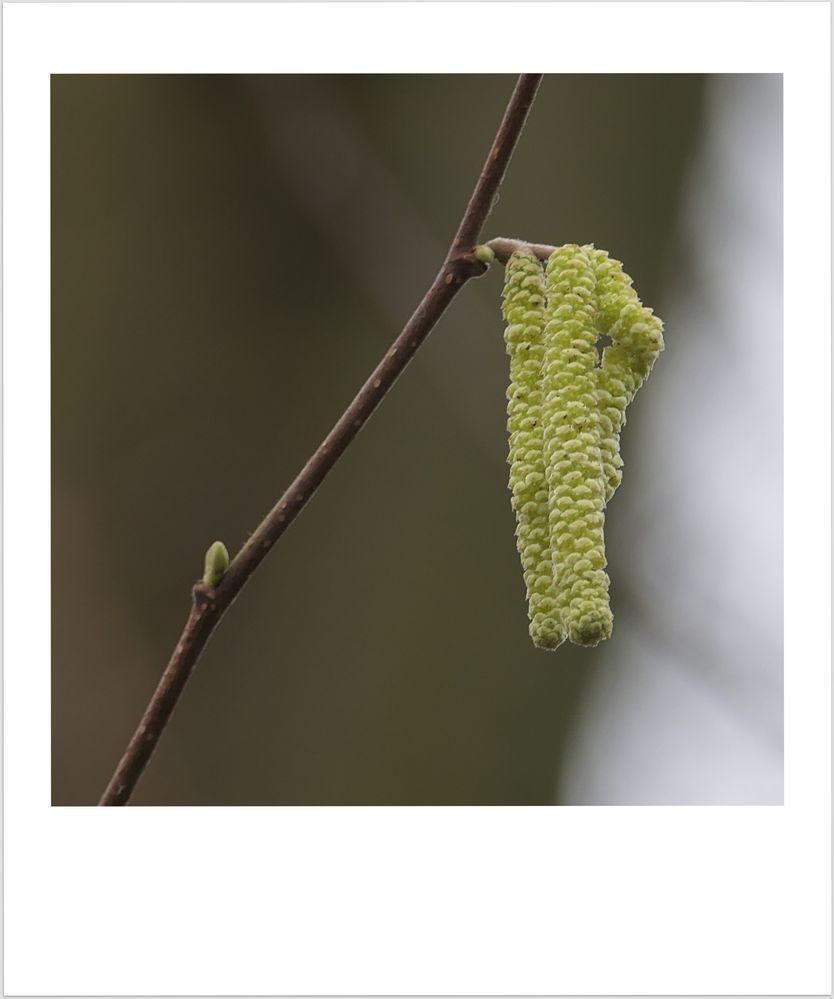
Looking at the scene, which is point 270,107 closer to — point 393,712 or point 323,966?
point 393,712

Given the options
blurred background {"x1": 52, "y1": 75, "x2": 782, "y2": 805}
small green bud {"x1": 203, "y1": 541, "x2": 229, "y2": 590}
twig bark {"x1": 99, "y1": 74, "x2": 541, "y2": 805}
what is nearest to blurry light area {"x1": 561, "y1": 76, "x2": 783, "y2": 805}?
blurred background {"x1": 52, "y1": 75, "x2": 782, "y2": 805}

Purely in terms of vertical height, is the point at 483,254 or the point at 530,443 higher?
the point at 483,254

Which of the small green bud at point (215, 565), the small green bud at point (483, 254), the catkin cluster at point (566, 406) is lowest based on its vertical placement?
the small green bud at point (215, 565)

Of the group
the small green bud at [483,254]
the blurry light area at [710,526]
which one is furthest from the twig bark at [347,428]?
the blurry light area at [710,526]

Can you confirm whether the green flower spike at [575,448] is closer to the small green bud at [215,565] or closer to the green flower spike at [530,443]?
the green flower spike at [530,443]

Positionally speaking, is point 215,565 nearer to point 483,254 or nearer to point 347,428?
point 347,428

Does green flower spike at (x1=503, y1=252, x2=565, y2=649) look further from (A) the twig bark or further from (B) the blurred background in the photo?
(B) the blurred background

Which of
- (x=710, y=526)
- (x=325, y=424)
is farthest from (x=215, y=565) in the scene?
(x=325, y=424)
